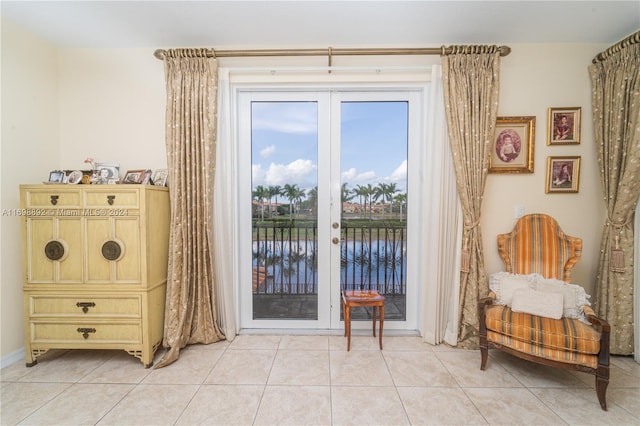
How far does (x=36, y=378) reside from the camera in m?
2.05

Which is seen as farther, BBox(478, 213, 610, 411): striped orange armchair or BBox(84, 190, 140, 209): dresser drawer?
BBox(84, 190, 140, 209): dresser drawer

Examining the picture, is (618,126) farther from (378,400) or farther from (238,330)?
(238,330)

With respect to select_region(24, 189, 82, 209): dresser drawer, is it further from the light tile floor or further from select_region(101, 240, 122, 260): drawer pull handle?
the light tile floor

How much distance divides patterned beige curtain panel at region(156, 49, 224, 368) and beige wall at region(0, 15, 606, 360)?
298 millimetres

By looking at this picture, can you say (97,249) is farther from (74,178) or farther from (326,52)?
(326,52)

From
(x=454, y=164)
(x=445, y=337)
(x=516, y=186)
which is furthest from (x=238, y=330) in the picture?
(x=516, y=186)

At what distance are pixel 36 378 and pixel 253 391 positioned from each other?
1670 millimetres

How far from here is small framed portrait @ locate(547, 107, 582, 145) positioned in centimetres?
252

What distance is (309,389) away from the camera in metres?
1.91

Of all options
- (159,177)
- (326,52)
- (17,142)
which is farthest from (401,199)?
(17,142)

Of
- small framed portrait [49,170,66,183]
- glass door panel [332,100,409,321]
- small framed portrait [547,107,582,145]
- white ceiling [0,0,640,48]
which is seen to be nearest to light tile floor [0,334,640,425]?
glass door panel [332,100,409,321]

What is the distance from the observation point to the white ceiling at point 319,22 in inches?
81.7

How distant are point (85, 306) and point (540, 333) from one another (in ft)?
11.1

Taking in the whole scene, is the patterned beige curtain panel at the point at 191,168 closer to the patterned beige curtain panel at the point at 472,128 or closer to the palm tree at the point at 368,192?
the palm tree at the point at 368,192
